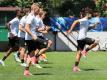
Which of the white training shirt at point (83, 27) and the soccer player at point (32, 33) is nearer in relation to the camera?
the soccer player at point (32, 33)

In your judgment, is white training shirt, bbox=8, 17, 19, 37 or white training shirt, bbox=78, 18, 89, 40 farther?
white training shirt, bbox=8, 17, 19, 37

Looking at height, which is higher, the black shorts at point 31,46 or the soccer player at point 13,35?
the black shorts at point 31,46

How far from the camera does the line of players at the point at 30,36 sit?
1395cm

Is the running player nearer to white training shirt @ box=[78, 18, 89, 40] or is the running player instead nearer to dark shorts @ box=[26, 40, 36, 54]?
dark shorts @ box=[26, 40, 36, 54]

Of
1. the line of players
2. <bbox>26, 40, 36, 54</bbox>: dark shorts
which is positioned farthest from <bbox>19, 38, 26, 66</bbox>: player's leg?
<bbox>26, 40, 36, 54</bbox>: dark shorts

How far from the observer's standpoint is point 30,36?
14.1m

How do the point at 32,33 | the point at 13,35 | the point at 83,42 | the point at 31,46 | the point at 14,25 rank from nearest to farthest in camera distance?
the point at 32,33
the point at 31,46
the point at 83,42
the point at 13,35
the point at 14,25

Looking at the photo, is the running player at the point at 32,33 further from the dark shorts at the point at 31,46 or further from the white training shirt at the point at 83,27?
the white training shirt at the point at 83,27

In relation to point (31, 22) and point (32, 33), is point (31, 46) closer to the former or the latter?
point (32, 33)

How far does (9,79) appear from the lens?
13.0 meters

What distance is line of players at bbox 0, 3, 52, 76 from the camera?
13.9 meters

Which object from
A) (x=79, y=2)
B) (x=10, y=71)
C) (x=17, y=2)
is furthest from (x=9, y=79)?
(x=79, y=2)

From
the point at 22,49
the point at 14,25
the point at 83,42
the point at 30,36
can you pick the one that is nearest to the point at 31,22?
the point at 30,36

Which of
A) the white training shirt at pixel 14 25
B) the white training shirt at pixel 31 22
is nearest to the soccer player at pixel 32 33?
the white training shirt at pixel 31 22
